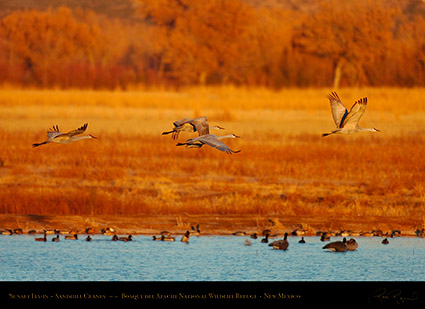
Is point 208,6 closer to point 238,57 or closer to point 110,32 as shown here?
point 238,57

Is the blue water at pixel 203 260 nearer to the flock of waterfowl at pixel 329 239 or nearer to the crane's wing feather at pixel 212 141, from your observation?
the flock of waterfowl at pixel 329 239

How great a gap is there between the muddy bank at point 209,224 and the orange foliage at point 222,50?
2076 cm

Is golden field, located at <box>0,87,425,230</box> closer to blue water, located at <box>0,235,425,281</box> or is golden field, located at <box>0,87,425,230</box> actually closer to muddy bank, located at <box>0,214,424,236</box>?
muddy bank, located at <box>0,214,424,236</box>

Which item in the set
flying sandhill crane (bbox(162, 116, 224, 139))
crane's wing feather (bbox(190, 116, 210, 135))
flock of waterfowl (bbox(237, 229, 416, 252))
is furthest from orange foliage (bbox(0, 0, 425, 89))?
crane's wing feather (bbox(190, 116, 210, 135))

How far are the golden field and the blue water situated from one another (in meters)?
1.04

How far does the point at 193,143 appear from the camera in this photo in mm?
10188

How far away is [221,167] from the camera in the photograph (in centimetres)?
1855

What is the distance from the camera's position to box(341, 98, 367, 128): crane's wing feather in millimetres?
10869

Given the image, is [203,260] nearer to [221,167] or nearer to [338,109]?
[338,109]

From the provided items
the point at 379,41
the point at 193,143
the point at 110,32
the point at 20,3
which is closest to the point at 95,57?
the point at 110,32

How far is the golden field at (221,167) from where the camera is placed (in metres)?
14.6

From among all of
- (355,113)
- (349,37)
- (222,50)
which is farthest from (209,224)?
(349,37)
